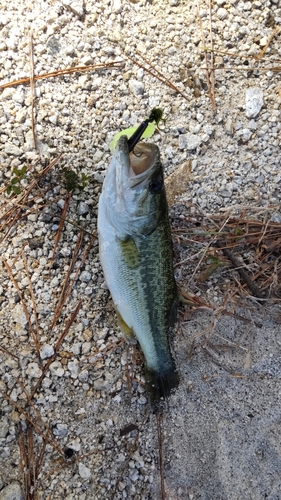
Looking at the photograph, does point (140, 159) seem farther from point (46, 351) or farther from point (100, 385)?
point (100, 385)

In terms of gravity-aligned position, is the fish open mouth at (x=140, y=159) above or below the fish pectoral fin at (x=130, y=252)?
above

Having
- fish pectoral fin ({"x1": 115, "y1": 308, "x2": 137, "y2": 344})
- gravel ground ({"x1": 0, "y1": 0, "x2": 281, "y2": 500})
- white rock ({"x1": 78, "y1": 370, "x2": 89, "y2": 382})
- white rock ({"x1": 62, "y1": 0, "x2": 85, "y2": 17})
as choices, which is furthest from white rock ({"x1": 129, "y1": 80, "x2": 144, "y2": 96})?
white rock ({"x1": 78, "y1": 370, "x2": 89, "y2": 382})

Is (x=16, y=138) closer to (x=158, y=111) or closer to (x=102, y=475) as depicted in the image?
(x=158, y=111)

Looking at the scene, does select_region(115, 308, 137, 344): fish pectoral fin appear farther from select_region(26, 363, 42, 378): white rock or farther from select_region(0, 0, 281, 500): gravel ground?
select_region(26, 363, 42, 378): white rock

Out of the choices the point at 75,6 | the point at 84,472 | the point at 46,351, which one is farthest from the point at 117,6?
the point at 84,472

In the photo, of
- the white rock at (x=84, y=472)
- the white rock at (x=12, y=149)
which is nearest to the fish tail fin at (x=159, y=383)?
the white rock at (x=84, y=472)

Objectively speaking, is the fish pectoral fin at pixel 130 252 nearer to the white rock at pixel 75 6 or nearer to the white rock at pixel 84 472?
the white rock at pixel 84 472
